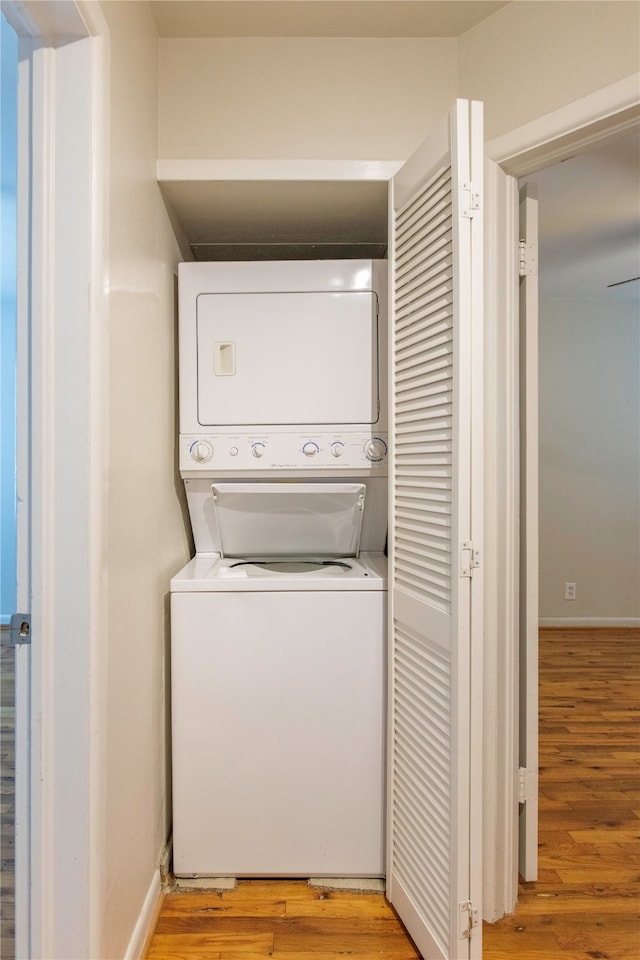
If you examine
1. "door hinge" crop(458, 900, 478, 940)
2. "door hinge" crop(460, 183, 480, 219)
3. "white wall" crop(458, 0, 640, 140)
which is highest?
"white wall" crop(458, 0, 640, 140)

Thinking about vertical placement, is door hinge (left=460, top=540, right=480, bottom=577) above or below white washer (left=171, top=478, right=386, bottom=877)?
above

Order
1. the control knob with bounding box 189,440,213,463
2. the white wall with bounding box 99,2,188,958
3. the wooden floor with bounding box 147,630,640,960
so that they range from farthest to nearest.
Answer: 1. the control knob with bounding box 189,440,213,463
2. the wooden floor with bounding box 147,630,640,960
3. the white wall with bounding box 99,2,188,958

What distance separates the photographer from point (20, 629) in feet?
3.80

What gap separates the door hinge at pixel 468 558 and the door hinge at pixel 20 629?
0.93 meters

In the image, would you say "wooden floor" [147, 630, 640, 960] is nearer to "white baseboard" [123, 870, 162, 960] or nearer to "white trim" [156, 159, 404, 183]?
"white baseboard" [123, 870, 162, 960]

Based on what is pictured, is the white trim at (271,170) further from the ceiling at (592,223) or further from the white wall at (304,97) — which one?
the ceiling at (592,223)

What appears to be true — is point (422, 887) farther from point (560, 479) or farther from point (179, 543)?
point (560, 479)

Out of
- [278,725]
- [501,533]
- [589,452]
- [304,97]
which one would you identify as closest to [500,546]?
[501,533]

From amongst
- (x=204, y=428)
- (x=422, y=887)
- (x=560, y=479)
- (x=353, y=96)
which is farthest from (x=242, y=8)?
(x=560, y=479)

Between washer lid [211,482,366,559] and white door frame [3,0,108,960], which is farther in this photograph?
washer lid [211,482,366,559]

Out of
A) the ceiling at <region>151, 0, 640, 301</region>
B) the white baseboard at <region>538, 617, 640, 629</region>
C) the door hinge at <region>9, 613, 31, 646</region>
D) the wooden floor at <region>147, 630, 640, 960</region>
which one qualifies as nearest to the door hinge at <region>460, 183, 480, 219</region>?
the ceiling at <region>151, 0, 640, 301</region>

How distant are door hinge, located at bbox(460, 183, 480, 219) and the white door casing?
18.7 inches

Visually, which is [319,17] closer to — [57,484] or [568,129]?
[568,129]

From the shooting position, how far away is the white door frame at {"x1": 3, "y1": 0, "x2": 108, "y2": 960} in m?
1.15
